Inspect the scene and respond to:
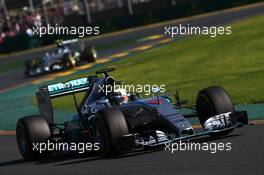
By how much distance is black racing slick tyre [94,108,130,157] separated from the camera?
11.4 meters

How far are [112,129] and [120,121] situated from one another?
0.59 feet

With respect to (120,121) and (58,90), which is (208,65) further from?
(120,121)

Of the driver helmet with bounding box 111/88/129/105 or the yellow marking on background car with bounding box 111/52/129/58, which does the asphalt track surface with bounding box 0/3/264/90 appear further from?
the driver helmet with bounding box 111/88/129/105

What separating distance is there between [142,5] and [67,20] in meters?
4.68

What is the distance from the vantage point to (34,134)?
43.0 ft

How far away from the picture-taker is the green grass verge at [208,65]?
20.3 meters

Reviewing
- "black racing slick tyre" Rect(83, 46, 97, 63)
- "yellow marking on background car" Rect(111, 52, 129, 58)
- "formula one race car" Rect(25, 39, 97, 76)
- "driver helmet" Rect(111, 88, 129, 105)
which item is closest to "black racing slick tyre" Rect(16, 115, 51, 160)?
"driver helmet" Rect(111, 88, 129, 105)

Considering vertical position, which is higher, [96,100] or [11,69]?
[96,100]

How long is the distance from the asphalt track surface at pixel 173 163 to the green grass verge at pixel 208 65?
5.24 metres

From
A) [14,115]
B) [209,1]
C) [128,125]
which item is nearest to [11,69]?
[209,1]

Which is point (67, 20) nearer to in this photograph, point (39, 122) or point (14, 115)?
point (14, 115)

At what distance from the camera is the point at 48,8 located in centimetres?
4853

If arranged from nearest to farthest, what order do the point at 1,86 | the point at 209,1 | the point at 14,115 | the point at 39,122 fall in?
the point at 39,122
the point at 14,115
the point at 1,86
the point at 209,1

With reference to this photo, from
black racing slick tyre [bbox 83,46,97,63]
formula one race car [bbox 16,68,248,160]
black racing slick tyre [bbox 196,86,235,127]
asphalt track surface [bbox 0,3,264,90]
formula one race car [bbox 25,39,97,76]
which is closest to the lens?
formula one race car [bbox 16,68,248,160]
